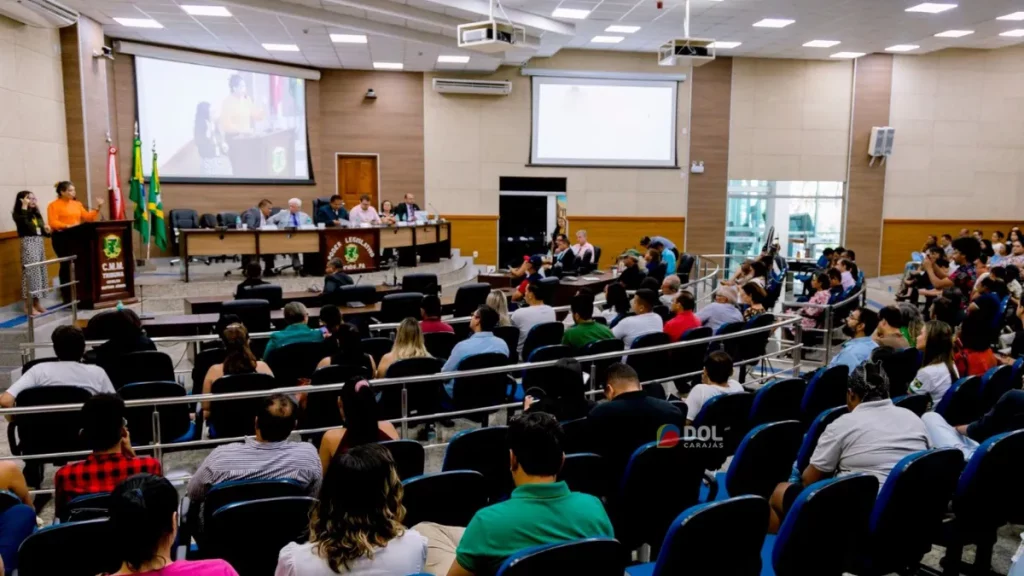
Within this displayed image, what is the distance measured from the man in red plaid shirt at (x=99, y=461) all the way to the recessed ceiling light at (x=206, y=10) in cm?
879

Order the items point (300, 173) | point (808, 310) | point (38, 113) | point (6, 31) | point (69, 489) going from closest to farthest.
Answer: point (69, 489) < point (808, 310) < point (6, 31) < point (38, 113) < point (300, 173)

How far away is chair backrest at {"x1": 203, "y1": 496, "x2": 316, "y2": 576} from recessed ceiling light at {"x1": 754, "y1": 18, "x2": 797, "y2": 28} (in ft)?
41.1

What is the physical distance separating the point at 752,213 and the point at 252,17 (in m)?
11.7

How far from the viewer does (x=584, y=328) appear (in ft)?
19.5

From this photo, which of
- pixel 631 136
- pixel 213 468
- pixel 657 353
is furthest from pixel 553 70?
pixel 213 468

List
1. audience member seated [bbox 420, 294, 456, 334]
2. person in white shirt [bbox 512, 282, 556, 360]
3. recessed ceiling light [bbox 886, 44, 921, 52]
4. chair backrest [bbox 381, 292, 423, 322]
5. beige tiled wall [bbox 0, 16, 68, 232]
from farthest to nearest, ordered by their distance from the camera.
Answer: recessed ceiling light [bbox 886, 44, 921, 52]
beige tiled wall [bbox 0, 16, 68, 232]
chair backrest [bbox 381, 292, 423, 322]
person in white shirt [bbox 512, 282, 556, 360]
audience member seated [bbox 420, 294, 456, 334]

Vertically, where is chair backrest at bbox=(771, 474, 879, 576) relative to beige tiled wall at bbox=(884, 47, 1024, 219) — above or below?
below

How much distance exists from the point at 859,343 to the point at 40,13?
1026cm

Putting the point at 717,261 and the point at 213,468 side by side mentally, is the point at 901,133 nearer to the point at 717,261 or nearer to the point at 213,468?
the point at 717,261

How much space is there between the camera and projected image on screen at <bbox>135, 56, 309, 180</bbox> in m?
13.4

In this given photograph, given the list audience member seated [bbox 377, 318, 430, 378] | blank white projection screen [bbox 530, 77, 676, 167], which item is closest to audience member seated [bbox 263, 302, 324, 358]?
audience member seated [bbox 377, 318, 430, 378]

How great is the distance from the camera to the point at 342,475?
222 centimetres

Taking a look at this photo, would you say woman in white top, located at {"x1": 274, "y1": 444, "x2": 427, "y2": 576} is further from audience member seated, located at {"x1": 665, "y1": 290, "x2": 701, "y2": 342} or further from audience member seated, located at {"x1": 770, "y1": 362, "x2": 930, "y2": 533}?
audience member seated, located at {"x1": 665, "y1": 290, "x2": 701, "y2": 342}

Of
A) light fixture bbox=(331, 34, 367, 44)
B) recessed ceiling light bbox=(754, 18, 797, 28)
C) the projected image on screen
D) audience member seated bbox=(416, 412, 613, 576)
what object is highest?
recessed ceiling light bbox=(754, 18, 797, 28)
